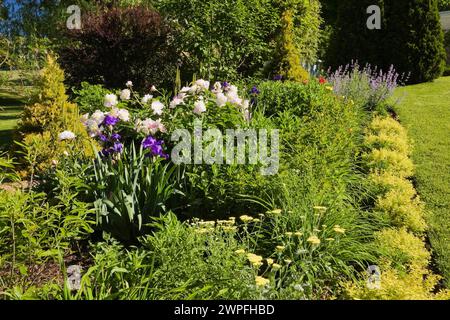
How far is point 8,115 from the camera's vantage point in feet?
45.2

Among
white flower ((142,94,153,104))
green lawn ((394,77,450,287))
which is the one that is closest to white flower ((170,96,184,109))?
white flower ((142,94,153,104))

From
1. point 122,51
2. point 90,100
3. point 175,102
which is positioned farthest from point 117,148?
point 122,51

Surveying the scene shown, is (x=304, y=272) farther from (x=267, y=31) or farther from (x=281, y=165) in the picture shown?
(x=267, y=31)

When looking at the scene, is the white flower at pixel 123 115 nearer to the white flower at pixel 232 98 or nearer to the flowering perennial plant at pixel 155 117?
the flowering perennial plant at pixel 155 117

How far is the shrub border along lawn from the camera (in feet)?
9.50

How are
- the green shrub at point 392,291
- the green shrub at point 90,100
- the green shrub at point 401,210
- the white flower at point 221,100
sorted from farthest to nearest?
the green shrub at point 90,100 → the white flower at point 221,100 → the green shrub at point 401,210 → the green shrub at point 392,291

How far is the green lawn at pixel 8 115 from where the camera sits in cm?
968

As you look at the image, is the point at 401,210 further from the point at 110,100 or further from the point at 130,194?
the point at 110,100

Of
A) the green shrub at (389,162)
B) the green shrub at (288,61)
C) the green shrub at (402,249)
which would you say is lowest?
the green shrub at (402,249)

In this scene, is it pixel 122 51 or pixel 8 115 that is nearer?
pixel 122 51

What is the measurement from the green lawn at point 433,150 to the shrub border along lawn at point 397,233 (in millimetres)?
150

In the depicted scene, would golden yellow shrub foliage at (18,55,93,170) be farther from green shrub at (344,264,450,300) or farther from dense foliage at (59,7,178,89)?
green shrub at (344,264,450,300)

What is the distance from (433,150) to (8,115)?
37.1ft

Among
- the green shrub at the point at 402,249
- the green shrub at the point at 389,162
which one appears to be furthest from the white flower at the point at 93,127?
the green shrub at the point at 389,162
